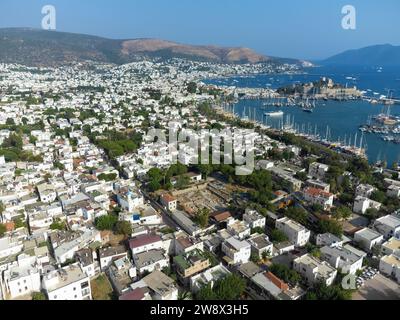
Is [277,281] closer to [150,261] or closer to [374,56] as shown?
[150,261]

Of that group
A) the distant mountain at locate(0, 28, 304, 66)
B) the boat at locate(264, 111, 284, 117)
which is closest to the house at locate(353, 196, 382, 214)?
the boat at locate(264, 111, 284, 117)

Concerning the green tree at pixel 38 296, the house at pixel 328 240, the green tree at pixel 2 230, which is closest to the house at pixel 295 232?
the house at pixel 328 240

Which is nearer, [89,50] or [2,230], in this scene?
[2,230]

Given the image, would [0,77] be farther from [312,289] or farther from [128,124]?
[312,289]

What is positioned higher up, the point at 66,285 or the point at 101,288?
the point at 66,285

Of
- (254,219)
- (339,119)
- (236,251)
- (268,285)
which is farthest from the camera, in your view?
(339,119)

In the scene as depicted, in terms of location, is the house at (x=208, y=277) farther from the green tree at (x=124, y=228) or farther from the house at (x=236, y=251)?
the green tree at (x=124, y=228)

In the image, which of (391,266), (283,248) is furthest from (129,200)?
(391,266)
